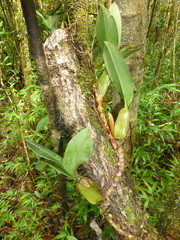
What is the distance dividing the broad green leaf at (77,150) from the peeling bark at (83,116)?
0.20 ft

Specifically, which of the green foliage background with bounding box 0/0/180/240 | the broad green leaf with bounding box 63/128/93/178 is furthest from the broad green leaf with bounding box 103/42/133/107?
the green foliage background with bounding box 0/0/180/240

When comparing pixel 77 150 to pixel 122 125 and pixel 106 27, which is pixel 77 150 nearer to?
pixel 122 125

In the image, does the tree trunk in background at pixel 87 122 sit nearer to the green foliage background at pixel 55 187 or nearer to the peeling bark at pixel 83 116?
the peeling bark at pixel 83 116

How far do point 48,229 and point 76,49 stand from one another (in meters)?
1.02

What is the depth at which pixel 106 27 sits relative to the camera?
58 cm

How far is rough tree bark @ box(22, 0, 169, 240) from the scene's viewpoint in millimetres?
606

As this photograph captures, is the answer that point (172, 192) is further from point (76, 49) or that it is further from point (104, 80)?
point (76, 49)

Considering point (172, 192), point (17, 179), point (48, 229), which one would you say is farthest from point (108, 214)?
point (17, 179)

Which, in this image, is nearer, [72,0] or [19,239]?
[72,0]

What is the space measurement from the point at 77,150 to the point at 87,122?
11 centimetres

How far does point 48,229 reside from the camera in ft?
3.57

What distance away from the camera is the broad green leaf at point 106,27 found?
0.57 meters

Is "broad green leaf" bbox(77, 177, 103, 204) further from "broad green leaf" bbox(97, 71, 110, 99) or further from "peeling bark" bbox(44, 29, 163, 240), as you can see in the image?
"broad green leaf" bbox(97, 71, 110, 99)

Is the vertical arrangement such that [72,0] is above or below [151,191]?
above
